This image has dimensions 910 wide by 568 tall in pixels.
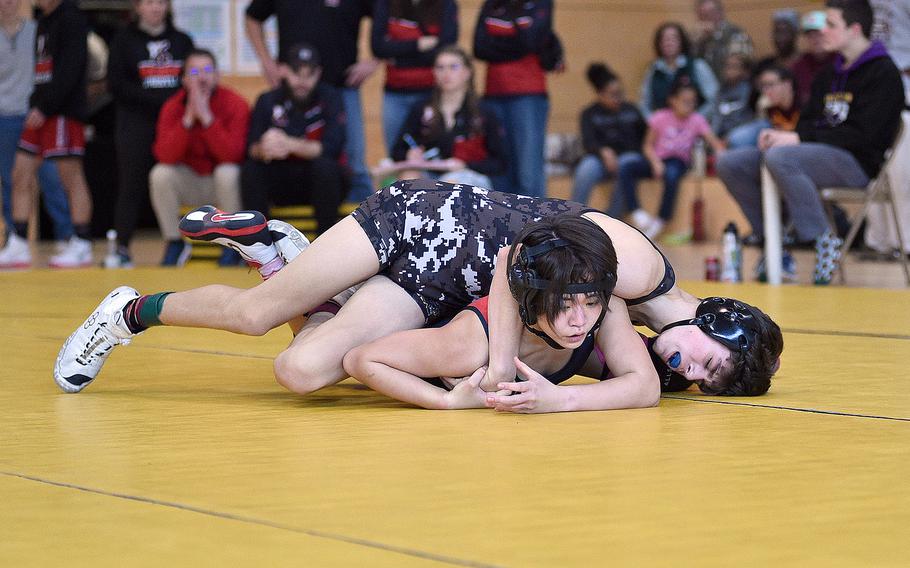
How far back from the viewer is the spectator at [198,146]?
27.6 ft

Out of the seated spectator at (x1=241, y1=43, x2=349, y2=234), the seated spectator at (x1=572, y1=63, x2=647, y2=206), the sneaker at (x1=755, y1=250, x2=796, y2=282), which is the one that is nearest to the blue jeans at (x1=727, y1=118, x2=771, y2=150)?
the seated spectator at (x1=572, y1=63, x2=647, y2=206)

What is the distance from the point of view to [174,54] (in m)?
8.61

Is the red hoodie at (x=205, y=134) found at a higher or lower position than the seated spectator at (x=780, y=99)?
lower

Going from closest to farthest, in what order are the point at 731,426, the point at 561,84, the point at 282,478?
the point at 282,478 → the point at 731,426 → the point at 561,84

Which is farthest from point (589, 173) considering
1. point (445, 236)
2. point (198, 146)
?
point (445, 236)

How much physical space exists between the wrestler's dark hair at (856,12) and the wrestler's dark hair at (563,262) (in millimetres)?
4584

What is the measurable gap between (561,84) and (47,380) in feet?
34.2

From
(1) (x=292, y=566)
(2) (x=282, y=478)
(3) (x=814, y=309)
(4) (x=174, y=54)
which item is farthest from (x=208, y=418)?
(4) (x=174, y=54)

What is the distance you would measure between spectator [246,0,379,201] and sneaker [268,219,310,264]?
4732 millimetres

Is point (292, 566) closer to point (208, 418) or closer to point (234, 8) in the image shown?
point (208, 418)

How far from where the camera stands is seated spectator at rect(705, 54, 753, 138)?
1170 centimetres

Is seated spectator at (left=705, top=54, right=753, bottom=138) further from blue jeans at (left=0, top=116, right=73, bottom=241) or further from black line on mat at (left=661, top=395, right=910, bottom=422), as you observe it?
black line on mat at (left=661, top=395, right=910, bottom=422)

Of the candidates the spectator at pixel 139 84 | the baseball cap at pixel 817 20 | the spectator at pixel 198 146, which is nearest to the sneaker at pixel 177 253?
the spectator at pixel 198 146

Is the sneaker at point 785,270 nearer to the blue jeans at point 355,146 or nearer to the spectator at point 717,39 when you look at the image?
the blue jeans at point 355,146
